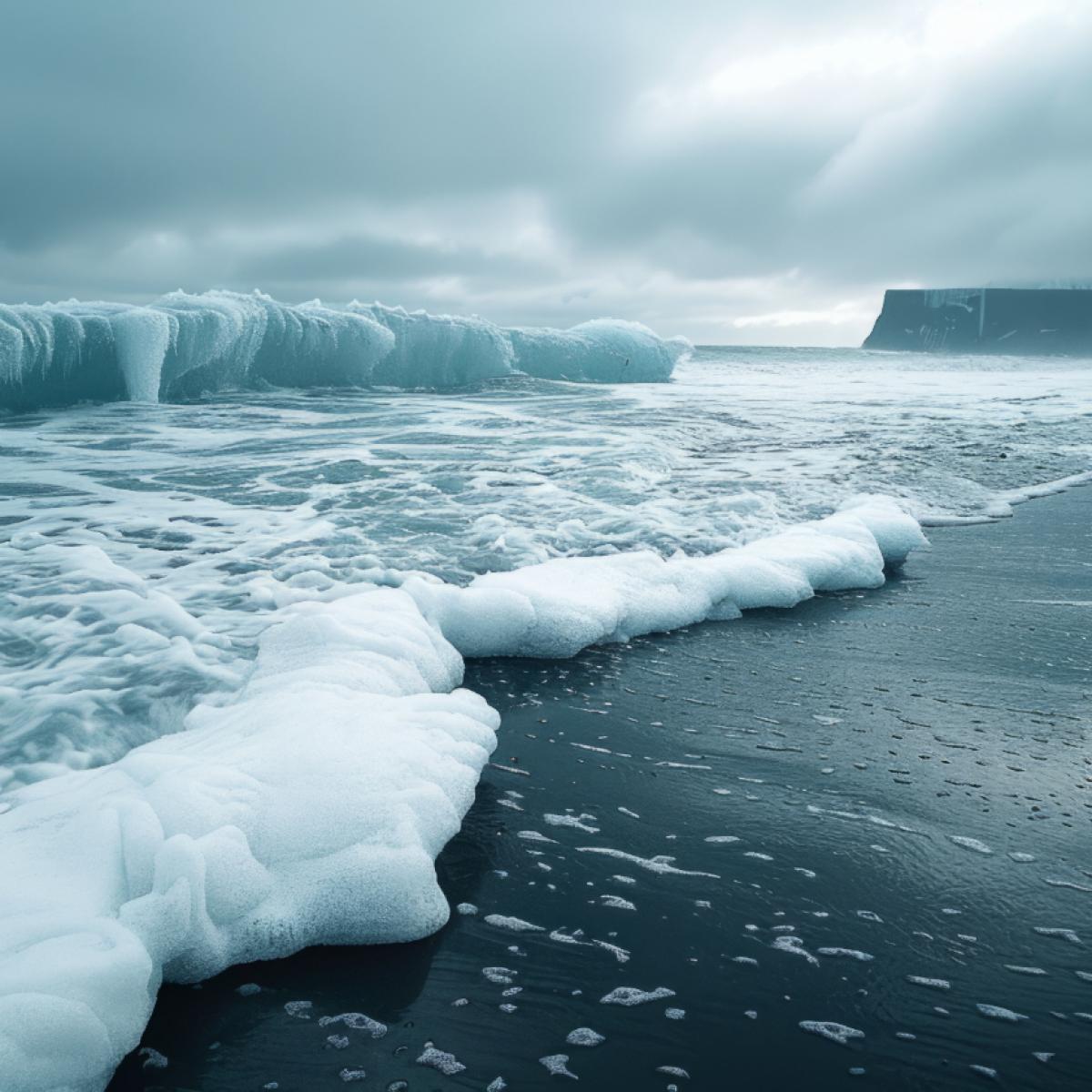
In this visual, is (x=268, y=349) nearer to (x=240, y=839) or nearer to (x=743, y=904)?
(x=240, y=839)

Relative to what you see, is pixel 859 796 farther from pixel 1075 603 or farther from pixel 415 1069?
pixel 1075 603

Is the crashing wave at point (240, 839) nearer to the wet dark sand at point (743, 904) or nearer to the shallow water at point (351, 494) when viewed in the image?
the wet dark sand at point (743, 904)

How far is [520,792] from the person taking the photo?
2.36 metres

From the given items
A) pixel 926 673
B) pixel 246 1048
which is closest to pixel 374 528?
pixel 926 673

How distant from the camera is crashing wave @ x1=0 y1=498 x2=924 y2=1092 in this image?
150cm

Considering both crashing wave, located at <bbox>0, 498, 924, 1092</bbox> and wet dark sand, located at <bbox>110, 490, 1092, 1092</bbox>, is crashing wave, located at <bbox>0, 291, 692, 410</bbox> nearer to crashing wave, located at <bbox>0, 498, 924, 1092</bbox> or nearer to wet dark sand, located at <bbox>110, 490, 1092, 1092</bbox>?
crashing wave, located at <bbox>0, 498, 924, 1092</bbox>

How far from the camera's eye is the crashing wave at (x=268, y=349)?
518 inches

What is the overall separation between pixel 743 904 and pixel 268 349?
55.0ft

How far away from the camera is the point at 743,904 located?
1.88m

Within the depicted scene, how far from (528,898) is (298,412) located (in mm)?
12112

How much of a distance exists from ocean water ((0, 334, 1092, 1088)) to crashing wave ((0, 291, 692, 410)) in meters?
1.91

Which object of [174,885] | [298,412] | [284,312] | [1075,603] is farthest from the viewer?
[284,312]

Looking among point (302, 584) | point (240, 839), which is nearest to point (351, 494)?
point (302, 584)

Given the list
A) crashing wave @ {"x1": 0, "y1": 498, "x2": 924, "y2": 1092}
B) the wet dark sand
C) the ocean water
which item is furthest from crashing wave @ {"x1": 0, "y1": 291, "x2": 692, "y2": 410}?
the wet dark sand
